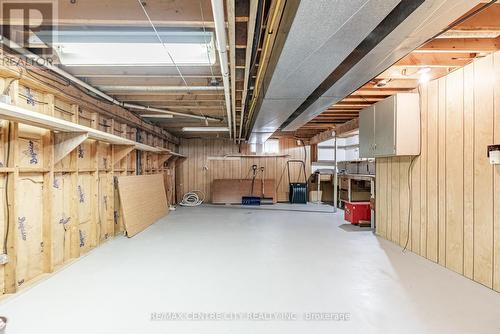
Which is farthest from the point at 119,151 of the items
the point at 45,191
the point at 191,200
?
the point at 191,200

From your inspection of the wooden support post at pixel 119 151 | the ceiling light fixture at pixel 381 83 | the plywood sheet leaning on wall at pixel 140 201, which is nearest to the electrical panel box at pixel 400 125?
the ceiling light fixture at pixel 381 83

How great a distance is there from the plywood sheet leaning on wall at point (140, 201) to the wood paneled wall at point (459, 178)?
13.9 feet

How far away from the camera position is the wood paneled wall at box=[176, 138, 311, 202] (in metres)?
8.90

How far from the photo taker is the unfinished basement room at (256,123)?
6.06ft

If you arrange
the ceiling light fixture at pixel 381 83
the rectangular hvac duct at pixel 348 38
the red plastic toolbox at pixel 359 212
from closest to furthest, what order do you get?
the rectangular hvac duct at pixel 348 38 → the ceiling light fixture at pixel 381 83 → the red plastic toolbox at pixel 359 212

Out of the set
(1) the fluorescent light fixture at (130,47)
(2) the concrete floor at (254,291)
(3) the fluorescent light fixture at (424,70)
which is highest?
(3) the fluorescent light fixture at (424,70)

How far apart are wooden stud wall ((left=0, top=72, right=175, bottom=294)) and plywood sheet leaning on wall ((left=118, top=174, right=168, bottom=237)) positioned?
1.18 ft

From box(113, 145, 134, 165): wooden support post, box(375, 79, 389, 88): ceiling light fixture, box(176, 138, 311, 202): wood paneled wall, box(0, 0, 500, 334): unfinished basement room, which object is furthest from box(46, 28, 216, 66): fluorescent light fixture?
box(176, 138, 311, 202): wood paneled wall

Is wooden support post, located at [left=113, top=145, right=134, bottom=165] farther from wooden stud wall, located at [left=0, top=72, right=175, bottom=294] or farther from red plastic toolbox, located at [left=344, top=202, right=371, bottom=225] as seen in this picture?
red plastic toolbox, located at [left=344, top=202, right=371, bottom=225]

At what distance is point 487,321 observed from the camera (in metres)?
1.88

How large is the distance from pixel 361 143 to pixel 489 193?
209cm

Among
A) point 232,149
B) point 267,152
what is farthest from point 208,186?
point 267,152

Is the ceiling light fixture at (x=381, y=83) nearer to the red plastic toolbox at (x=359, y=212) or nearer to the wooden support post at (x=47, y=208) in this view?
the red plastic toolbox at (x=359, y=212)

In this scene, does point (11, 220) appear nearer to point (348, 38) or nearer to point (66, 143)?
point (66, 143)
